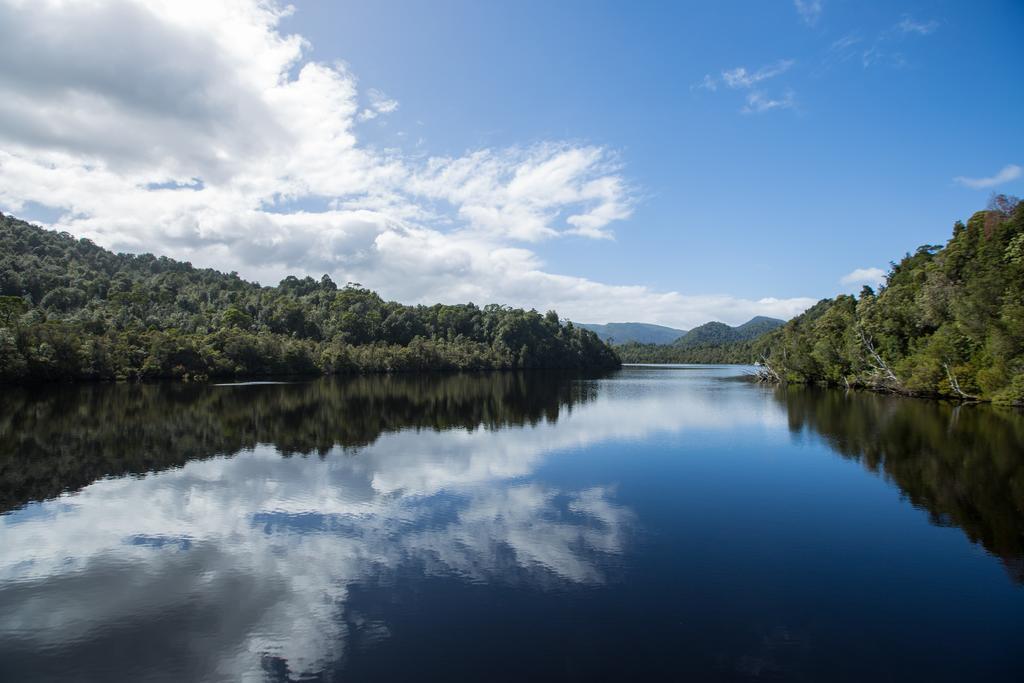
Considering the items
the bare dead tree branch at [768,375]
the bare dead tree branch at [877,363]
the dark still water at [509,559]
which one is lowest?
the dark still water at [509,559]

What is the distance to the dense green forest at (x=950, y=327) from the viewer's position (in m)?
43.7

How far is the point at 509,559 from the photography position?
13.9m

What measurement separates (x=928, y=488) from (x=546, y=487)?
14.6 m

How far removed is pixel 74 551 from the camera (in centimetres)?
1455

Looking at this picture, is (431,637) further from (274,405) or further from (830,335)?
(830,335)

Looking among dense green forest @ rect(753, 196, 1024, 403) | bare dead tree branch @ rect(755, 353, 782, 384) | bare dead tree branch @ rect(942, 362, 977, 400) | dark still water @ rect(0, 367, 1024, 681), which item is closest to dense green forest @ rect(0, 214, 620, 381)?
dark still water @ rect(0, 367, 1024, 681)

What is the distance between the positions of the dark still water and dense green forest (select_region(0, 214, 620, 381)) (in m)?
55.9

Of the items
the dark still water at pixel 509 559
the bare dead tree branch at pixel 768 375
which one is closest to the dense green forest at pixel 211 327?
the dark still water at pixel 509 559

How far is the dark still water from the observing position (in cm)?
955

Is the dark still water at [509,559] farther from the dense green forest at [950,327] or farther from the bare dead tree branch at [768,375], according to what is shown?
the bare dead tree branch at [768,375]

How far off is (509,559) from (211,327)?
111 meters

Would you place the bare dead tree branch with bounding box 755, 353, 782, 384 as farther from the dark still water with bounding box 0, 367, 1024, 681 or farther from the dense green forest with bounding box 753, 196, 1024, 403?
the dark still water with bounding box 0, 367, 1024, 681

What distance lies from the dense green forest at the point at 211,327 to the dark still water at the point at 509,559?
183 feet

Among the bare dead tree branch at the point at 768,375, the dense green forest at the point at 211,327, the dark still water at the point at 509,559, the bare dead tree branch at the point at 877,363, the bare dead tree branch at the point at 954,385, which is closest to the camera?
the dark still water at the point at 509,559
